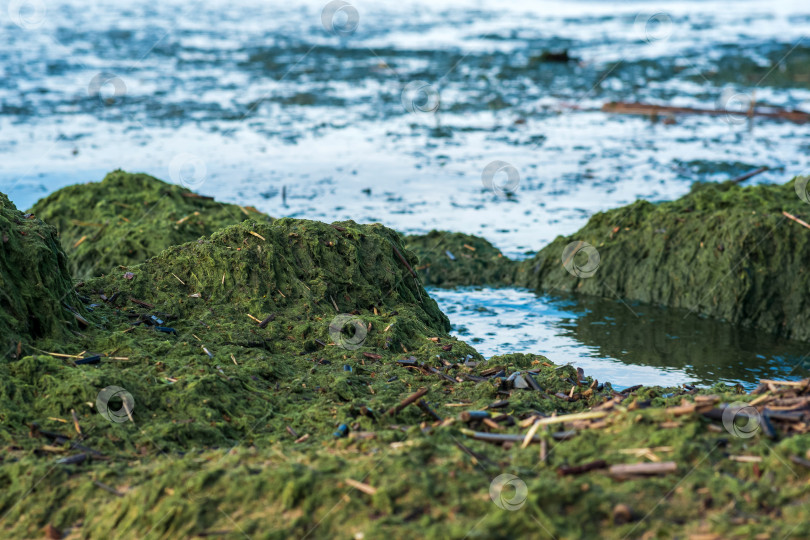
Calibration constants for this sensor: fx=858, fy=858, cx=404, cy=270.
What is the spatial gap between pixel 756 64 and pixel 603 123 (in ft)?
29.4

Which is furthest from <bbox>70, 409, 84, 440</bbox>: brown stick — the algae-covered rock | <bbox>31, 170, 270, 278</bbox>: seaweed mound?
<bbox>31, 170, 270, 278</bbox>: seaweed mound

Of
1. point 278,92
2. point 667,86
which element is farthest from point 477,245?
point 667,86

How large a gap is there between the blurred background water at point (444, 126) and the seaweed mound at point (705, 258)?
1.44ft

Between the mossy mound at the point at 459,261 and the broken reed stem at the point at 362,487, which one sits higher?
the broken reed stem at the point at 362,487

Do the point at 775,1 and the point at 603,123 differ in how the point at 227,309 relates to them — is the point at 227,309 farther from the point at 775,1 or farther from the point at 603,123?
the point at 775,1

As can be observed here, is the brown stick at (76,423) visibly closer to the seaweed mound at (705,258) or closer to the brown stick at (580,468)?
the brown stick at (580,468)

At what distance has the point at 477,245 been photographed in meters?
11.3

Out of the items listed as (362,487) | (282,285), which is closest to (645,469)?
(362,487)

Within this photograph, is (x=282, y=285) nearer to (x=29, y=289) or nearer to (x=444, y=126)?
(x=29, y=289)

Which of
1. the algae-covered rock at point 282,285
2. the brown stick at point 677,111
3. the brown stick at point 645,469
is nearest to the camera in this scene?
the brown stick at point 645,469

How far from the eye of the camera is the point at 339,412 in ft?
18.5

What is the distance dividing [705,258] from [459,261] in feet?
9.69

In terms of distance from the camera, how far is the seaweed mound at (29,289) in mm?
6156

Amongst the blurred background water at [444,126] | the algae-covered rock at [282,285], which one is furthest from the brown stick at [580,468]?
the blurred background water at [444,126]
